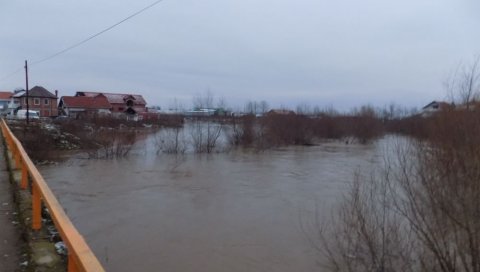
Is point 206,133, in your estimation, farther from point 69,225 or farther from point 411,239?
point 69,225

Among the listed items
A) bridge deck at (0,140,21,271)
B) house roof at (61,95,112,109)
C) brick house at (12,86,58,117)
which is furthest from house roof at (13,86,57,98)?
bridge deck at (0,140,21,271)

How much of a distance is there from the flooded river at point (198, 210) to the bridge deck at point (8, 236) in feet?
9.06

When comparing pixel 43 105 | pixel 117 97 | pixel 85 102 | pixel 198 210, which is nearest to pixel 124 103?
pixel 117 97

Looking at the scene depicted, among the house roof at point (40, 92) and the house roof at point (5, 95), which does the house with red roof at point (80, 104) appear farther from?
the house roof at point (5, 95)

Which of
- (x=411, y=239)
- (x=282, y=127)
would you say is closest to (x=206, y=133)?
(x=282, y=127)

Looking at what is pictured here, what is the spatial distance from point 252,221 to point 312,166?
15.5m

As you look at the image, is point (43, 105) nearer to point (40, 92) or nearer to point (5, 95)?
point (40, 92)

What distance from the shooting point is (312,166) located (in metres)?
28.8

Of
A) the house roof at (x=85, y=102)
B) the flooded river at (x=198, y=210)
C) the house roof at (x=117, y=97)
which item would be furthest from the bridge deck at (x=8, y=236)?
the house roof at (x=117, y=97)

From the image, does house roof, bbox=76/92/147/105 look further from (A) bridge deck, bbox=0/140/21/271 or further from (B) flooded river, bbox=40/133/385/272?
(A) bridge deck, bbox=0/140/21/271

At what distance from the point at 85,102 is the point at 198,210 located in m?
83.6

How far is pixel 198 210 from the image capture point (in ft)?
50.9

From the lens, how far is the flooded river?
10445 millimetres

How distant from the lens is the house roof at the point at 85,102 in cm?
9188
